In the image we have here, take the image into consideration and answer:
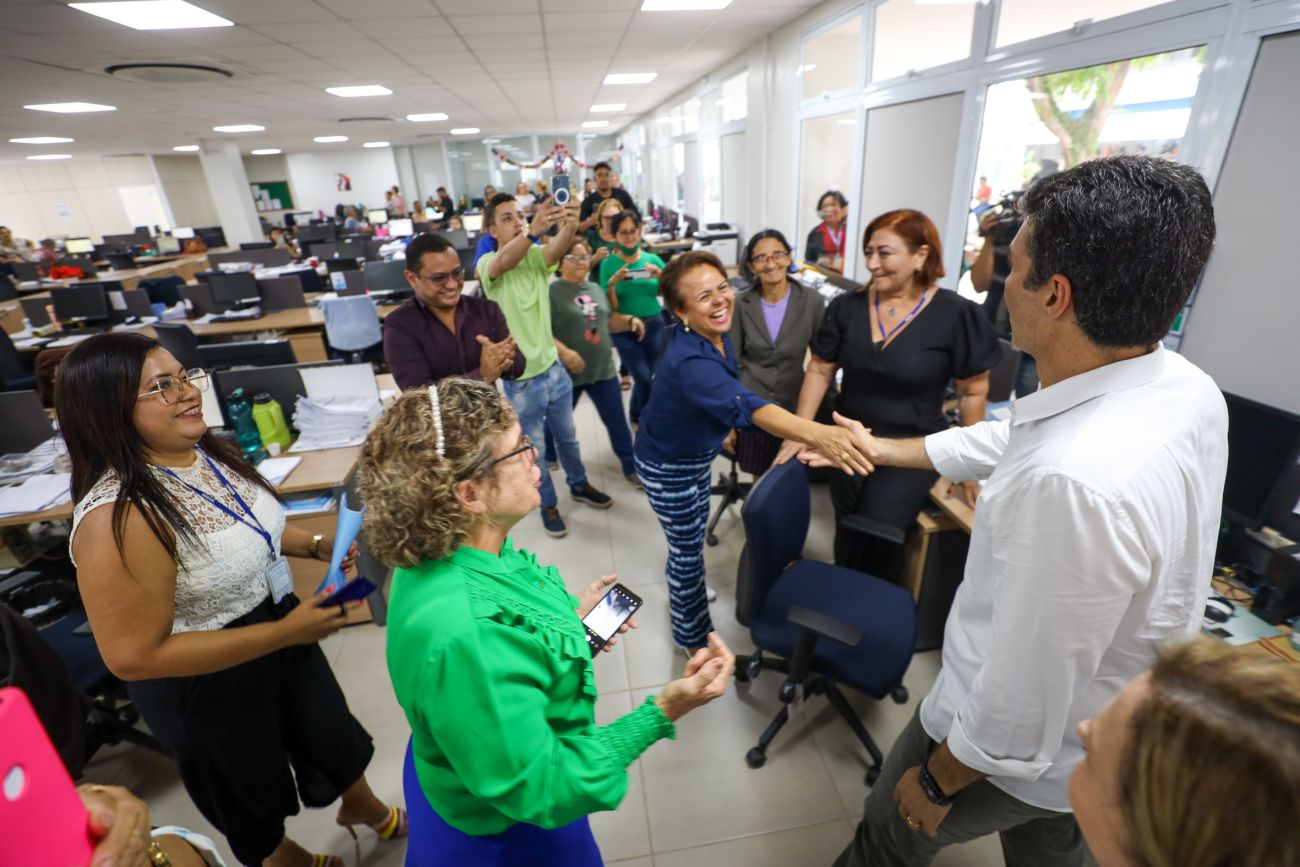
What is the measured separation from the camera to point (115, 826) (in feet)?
2.24

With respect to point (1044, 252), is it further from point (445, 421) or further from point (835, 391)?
point (835, 391)

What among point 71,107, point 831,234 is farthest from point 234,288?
point 831,234

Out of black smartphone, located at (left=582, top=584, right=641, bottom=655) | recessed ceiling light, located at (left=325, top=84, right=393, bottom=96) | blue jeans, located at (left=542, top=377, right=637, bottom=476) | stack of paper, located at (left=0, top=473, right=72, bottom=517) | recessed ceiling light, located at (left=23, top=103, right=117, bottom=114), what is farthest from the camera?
recessed ceiling light, located at (left=325, top=84, right=393, bottom=96)

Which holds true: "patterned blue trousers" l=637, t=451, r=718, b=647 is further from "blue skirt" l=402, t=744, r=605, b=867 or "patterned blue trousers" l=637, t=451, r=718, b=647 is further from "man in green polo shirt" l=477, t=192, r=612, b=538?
"blue skirt" l=402, t=744, r=605, b=867

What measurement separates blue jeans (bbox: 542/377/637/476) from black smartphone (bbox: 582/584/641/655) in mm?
2129

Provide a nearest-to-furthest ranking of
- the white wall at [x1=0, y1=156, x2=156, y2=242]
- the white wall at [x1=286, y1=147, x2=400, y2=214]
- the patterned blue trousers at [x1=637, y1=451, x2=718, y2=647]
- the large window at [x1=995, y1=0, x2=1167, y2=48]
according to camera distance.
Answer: the patterned blue trousers at [x1=637, y1=451, x2=718, y2=647] < the large window at [x1=995, y1=0, x2=1167, y2=48] < the white wall at [x1=0, y1=156, x2=156, y2=242] < the white wall at [x1=286, y1=147, x2=400, y2=214]

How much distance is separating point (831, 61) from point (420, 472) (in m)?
5.67

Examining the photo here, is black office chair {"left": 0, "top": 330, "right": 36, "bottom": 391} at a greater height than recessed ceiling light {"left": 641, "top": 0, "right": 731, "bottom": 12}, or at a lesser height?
lesser

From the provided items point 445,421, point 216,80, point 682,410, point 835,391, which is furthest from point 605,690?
point 216,80

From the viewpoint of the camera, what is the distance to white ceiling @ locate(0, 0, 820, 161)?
4000mm

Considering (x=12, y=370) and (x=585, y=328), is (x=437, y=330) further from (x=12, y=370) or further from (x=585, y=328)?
(x=12, y=370)

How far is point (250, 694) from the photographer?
1.47m

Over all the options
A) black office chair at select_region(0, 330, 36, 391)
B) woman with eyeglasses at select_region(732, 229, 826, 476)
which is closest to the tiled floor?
woman with eyeglasses at select_region(732, 229, 826, 476)

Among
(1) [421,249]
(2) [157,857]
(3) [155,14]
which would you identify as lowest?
(2) [157,857]
